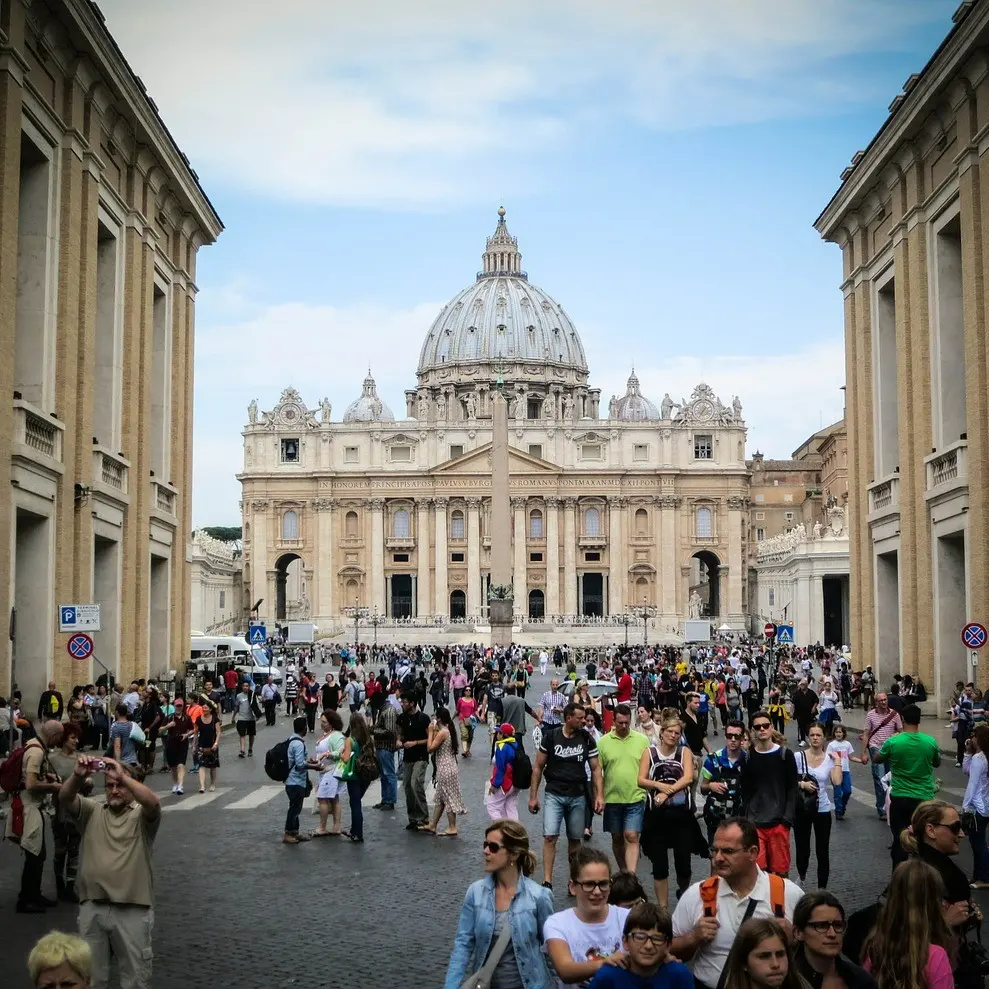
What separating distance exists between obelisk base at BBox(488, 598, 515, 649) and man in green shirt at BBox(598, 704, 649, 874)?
189 feet

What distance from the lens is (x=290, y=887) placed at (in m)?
14.1

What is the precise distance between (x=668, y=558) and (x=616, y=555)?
389 cm

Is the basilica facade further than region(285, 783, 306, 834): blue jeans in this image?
Yes

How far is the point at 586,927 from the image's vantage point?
7.15 m

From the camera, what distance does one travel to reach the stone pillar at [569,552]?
122 meters

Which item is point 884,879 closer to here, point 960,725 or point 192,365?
point 960,725

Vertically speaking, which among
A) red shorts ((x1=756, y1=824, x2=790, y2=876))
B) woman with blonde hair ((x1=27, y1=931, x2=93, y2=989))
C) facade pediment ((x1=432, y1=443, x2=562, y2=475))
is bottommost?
red shorts ((x1=756, y1=824, x2=790, y2=876))

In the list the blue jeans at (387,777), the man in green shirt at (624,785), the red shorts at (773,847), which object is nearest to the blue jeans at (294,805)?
the blue jeans at (387,777)

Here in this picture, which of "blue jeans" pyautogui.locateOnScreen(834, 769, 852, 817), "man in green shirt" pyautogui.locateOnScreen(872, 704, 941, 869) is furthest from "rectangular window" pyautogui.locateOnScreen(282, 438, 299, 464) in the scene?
"man in green shirt" pyautogui.locateOnScreen(872, 704, 941, 869)

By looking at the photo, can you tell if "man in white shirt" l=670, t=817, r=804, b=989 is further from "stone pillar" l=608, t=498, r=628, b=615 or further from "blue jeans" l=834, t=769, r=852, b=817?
"stone pillar" l=608, t=498, r=628, b=615

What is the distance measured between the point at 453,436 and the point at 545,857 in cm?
11145

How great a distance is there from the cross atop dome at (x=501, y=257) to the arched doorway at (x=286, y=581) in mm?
47292

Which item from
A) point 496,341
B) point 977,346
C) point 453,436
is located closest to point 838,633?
point 453,436

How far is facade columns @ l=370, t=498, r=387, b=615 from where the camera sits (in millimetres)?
121812
